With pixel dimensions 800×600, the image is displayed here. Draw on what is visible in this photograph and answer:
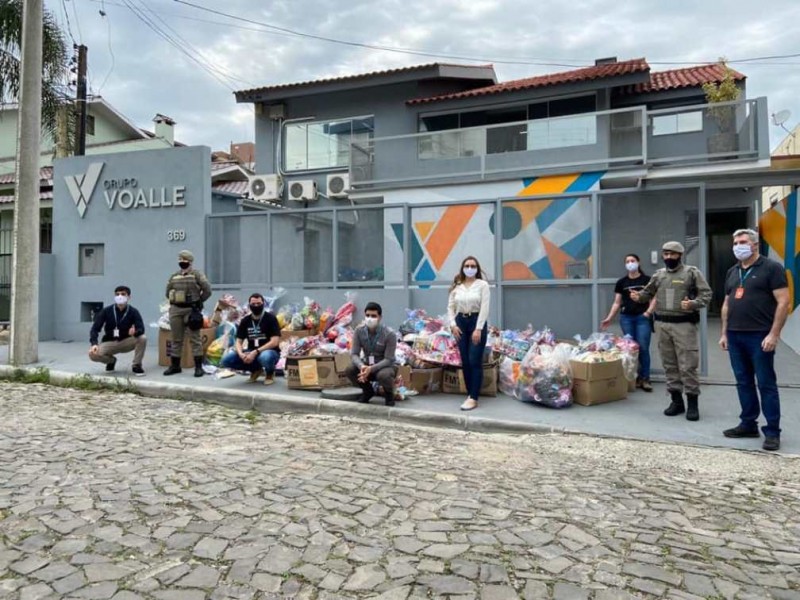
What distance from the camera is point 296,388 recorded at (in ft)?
26.2

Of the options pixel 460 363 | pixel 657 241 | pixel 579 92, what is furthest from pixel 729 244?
pixel 460 363

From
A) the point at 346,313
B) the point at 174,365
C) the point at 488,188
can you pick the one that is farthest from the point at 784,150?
the point at 174,365

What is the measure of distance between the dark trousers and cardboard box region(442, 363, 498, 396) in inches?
38.8

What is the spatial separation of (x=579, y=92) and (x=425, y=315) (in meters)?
10.5

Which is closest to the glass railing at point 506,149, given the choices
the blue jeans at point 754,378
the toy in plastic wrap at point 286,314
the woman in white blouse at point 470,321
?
the toy in plastic wrap at point 286,314

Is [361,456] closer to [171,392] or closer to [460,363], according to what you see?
[460,363]

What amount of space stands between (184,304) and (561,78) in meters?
12.8

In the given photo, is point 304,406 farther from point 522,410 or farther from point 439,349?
point 522,410

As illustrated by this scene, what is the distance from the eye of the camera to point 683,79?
17266 millimetres

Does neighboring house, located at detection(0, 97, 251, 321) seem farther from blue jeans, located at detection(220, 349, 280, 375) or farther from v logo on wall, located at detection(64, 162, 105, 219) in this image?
blue jeans, located at detection(220, 349, 280, 375)

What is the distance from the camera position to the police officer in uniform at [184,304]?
9047 mm

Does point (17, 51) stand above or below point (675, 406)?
above

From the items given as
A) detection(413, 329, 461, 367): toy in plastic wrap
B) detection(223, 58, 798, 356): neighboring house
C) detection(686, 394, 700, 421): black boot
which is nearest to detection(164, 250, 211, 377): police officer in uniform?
detection(223, 58, 798, 356): neighboring house

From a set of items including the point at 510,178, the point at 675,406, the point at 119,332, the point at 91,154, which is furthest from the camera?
the point at 91,154
